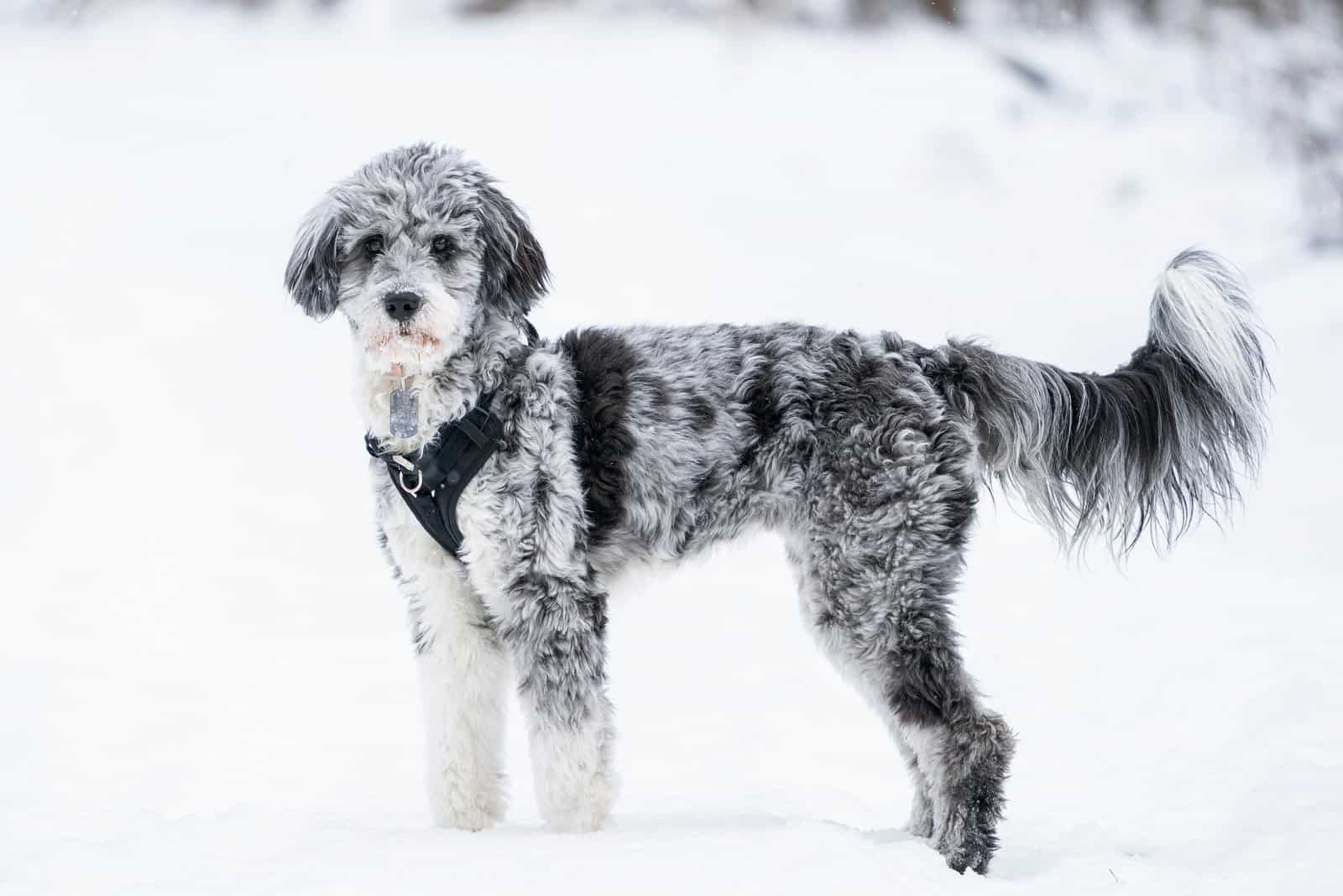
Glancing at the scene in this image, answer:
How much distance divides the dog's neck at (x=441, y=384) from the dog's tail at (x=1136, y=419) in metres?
1.79

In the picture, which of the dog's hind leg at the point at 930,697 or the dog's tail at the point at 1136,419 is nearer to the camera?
the dog's hind leg at the point at 930,697

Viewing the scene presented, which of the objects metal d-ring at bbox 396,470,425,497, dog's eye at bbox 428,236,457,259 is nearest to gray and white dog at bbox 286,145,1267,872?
dog's eye at bbox 428,236,457,259

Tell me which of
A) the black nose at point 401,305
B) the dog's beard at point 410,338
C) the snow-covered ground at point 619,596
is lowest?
the snow-covered ground at point 619,596

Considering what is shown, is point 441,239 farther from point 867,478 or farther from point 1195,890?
point 1195,890

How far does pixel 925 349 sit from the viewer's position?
568 cm

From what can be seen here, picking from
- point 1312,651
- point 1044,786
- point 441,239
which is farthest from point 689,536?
point 1312,651

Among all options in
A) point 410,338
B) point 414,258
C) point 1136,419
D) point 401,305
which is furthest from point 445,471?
point 1136,419

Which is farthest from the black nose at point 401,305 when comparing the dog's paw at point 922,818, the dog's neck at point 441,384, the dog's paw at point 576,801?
the dog's paw at point 922,818

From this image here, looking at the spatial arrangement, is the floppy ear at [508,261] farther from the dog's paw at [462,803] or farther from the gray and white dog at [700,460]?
the dog's paw at [462,803]

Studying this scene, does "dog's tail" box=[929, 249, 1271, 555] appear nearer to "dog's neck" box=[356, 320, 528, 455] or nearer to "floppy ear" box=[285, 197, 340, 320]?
"dog's neck" box=[356, 320, 528, 455]

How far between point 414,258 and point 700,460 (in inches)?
52.6

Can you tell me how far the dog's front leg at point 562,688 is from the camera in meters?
5.07

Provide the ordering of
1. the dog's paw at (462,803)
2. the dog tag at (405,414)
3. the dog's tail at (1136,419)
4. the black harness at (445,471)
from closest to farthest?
the black harness at (445,471) < the dog tag at (405,414) < the dog's paw at (462,803) < the dog's tail at (1136,419)

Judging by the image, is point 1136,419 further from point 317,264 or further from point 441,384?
point 317,264
